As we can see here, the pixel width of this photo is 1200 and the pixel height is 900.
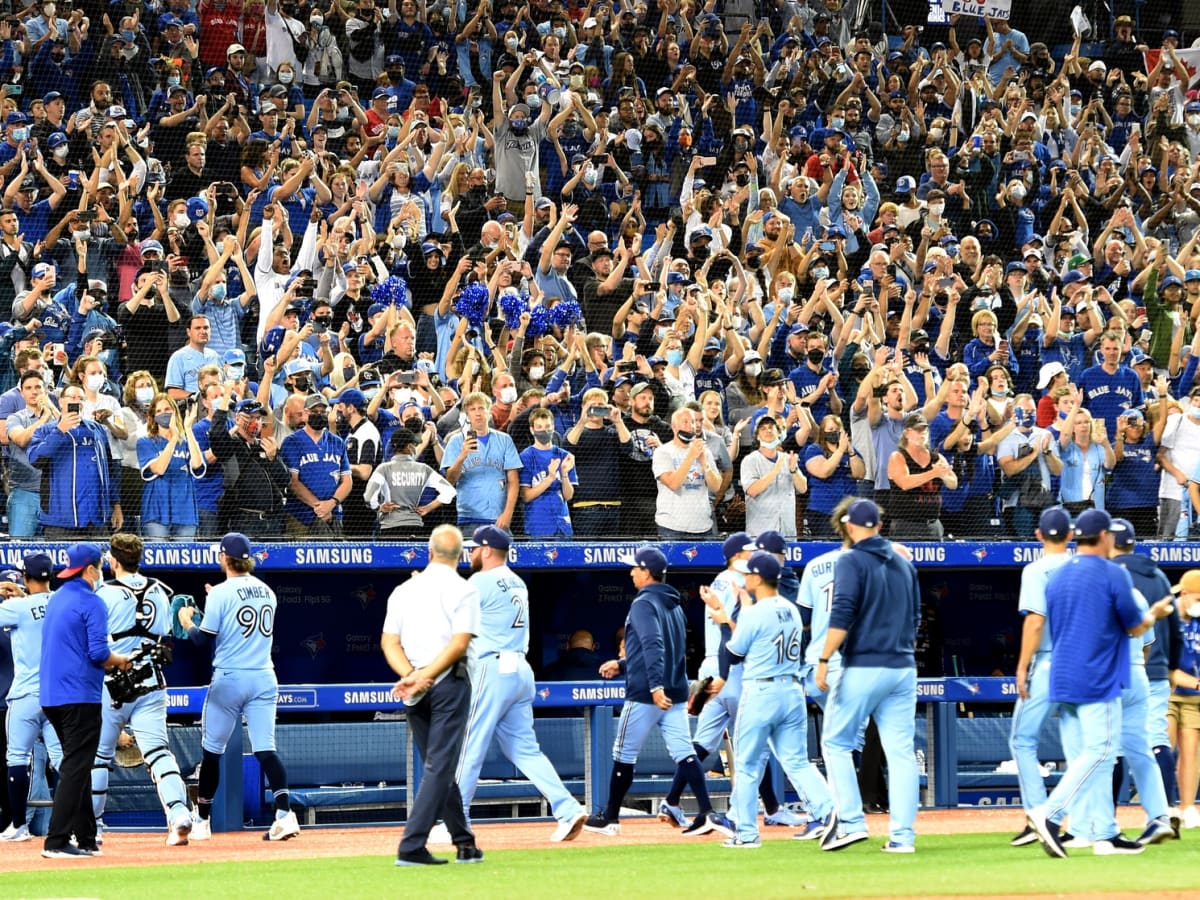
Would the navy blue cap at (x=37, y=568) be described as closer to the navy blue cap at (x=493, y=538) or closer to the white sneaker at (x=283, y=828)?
the white sneaker at (x=283, y=828)

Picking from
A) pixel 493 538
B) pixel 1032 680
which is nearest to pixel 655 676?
pixel 493 538

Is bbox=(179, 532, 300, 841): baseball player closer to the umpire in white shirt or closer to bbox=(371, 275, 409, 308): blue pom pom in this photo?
the umpire in white shirt

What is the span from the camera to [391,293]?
15320mm

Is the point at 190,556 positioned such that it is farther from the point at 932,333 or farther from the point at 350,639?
the point at 932,333

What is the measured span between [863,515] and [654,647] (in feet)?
7.58

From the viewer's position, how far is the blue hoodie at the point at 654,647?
1091cm

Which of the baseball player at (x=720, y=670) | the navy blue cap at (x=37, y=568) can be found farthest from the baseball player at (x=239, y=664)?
the baseball player at (x=720, y=670)

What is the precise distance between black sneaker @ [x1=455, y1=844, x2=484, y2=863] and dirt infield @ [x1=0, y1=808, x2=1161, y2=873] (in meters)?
1.02

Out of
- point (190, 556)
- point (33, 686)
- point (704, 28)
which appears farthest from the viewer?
point (704, 28)

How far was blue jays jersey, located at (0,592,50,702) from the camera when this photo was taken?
11.1m

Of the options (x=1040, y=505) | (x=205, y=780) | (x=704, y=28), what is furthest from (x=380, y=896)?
(x=704, y=28)

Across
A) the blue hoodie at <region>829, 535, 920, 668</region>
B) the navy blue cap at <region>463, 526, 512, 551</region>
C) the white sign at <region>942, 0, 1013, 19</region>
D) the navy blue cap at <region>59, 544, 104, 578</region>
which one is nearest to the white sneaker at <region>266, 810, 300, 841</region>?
the navy blue cap at <region>59, 544, 104, 578</region>

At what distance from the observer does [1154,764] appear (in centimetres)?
914

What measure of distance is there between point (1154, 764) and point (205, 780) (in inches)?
221
